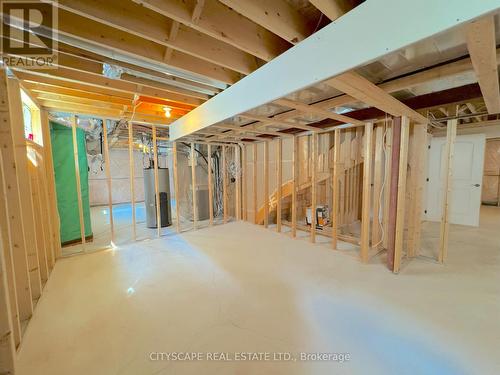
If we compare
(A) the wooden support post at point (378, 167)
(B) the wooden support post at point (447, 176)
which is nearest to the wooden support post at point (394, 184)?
(A) the wooden support post at point (378, 167)

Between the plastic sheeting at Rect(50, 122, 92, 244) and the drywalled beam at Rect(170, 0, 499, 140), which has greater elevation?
the drywalled beam at Rect(170, 0, 499, 140)

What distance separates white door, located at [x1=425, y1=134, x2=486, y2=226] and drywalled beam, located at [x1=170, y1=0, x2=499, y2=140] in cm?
465

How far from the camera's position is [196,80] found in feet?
6.70

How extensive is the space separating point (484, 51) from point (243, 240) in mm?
3430

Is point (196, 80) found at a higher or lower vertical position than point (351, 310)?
higher

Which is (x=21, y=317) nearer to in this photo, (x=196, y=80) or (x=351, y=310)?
(x=196, y=80)

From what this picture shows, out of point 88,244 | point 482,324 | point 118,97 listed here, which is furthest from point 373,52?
point 88,244

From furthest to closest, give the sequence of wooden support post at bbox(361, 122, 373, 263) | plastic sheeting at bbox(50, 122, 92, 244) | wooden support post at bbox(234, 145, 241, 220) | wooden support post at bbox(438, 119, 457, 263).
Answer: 1. wooden support post at bbox(234, 145, 241, 220)
2. plastic sheeting at bbox(50, 122, 92, 244)
3. wooden support post at bbox(361, 122, 373, 263)
4. wooden support post at bbox(438, 119, 457, 263)

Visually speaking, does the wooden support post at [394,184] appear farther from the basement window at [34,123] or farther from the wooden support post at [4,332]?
the basement window at [34,123]

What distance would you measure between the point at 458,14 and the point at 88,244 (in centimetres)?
497

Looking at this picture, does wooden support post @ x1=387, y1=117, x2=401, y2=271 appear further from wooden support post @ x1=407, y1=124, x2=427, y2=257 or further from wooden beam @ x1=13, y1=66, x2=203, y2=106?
wooden beam @ x1=13, y1=66, x2=203, y2=106

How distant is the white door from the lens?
4.27 metres

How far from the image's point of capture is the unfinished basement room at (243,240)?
3.96 ft

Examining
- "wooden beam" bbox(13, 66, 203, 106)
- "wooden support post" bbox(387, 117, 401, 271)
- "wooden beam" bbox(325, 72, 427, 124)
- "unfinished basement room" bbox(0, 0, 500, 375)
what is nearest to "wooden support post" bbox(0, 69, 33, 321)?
"unfinished basement room" bbox(0, 0, 500, 375)
